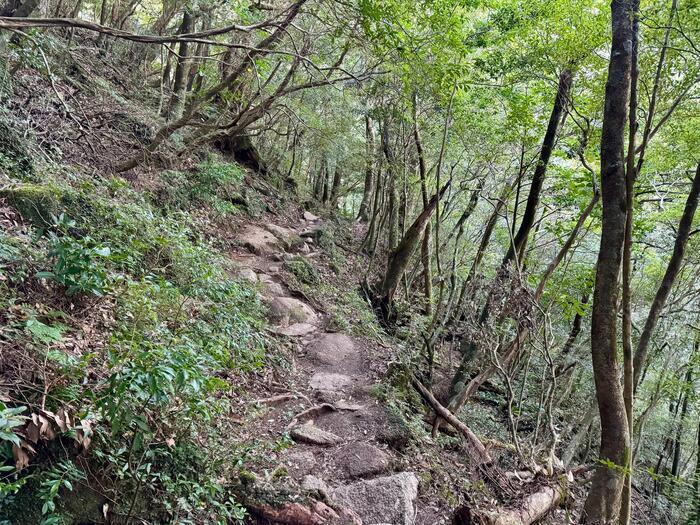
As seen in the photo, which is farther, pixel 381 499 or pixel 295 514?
pixel 381 499

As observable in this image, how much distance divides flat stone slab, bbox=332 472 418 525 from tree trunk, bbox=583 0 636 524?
2222 mm

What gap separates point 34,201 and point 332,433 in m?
4.57

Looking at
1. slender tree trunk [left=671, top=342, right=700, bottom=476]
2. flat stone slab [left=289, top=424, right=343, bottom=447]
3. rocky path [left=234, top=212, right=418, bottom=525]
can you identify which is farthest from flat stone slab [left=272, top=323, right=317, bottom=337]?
slender tree trunk [left=671, top=342, right=700, bottom=476]

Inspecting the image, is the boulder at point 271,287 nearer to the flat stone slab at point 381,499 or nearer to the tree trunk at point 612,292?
the flat stone slab at point 381,499

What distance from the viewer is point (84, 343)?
144 inches

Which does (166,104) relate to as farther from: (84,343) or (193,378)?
(193,378)

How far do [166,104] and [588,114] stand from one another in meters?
11.0

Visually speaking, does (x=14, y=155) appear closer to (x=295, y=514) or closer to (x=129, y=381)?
(x=129, y=381)

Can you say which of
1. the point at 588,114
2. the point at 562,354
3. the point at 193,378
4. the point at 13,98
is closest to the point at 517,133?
the point at 588,114

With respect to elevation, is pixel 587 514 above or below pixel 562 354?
below

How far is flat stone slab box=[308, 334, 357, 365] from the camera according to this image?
802 cm

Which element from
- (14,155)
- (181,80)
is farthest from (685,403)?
(14,155)

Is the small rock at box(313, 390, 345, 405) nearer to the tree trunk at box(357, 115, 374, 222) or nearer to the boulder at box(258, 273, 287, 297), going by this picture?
the boulder at box(258, 273, 287, 297)

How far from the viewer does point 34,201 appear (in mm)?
4695
